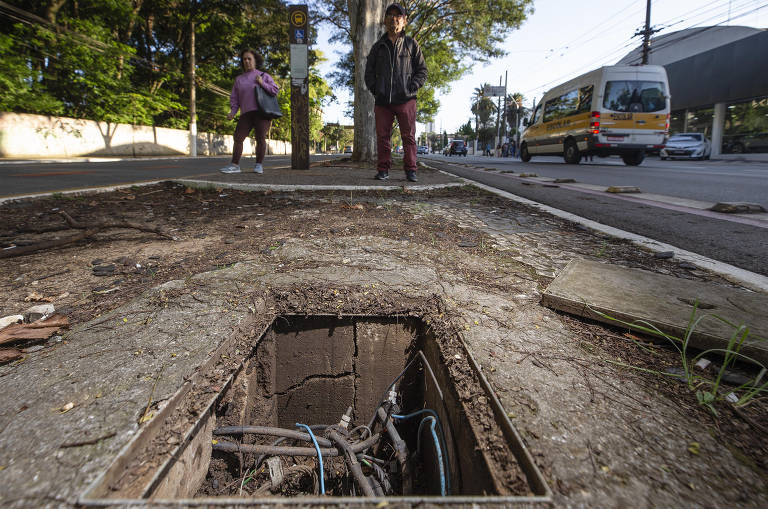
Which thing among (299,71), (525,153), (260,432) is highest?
(299,71)

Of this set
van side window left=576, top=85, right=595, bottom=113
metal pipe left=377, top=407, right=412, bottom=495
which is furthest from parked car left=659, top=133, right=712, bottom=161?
metal pipe left=377, top=407, right=412, bottom=495

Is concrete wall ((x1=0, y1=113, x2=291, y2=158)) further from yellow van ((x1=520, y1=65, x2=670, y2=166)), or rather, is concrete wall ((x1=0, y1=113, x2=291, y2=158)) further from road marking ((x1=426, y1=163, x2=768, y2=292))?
yellow van ((x1=520, y1=65, x2=670, y2=166))

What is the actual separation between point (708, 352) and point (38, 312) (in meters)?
2.34

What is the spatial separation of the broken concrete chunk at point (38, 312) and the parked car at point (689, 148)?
26.8 m

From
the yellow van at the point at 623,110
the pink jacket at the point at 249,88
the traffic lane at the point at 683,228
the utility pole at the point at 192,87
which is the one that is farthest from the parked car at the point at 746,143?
the utility pole at the point at 192,87

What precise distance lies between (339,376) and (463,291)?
2.27ft

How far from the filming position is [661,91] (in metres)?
12.3

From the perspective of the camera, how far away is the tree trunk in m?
10.0

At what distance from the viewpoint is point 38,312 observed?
1.50m

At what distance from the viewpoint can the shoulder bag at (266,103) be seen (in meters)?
5.91

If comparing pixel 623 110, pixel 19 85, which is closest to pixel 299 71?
pixel 623 110

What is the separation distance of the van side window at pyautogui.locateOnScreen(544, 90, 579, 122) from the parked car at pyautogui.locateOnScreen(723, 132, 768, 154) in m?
14.7

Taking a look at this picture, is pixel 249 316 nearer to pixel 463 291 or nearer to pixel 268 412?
pixel 268 412

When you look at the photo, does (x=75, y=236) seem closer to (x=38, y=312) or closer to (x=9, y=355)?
(x=38, y=312)
